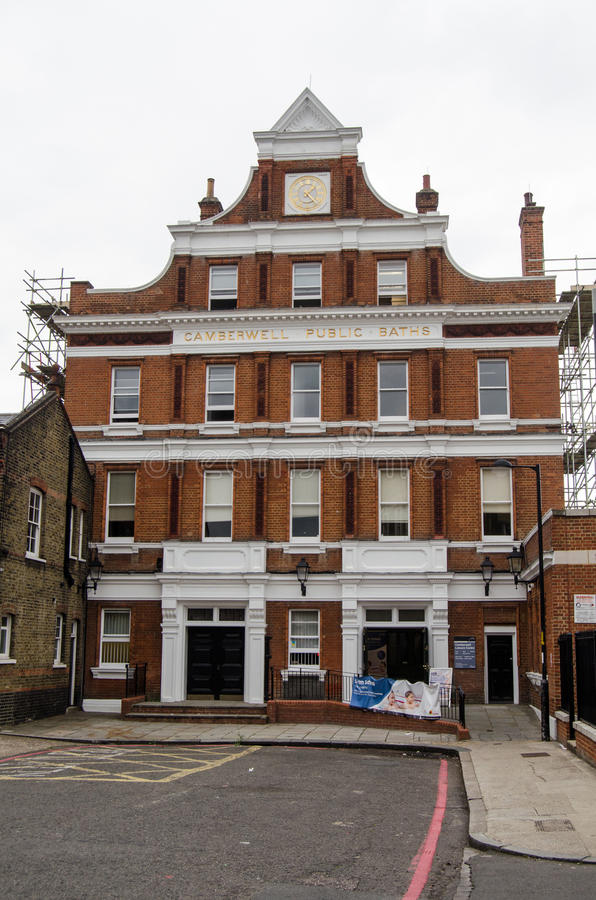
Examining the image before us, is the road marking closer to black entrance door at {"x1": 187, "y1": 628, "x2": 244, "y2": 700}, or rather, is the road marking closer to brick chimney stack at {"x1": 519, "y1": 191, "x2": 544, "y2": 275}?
black entrance door at {"x1": 187, "y1": 628, "x2": 244, "y2": 700}

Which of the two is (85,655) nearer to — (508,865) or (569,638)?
(569,638)

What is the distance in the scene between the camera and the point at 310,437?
2736cm

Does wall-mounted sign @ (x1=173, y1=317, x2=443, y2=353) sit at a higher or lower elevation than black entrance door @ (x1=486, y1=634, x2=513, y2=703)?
higher

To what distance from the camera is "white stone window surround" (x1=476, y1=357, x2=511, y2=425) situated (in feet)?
90.0

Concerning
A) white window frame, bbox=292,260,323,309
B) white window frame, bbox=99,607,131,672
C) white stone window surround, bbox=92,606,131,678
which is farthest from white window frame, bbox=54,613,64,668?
white window frame, bbox=292,260,323,309

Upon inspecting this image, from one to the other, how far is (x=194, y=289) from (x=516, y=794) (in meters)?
19.7

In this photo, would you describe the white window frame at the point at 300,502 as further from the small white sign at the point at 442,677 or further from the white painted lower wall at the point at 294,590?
the small white sign at the point at 442,677

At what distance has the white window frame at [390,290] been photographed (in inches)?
1109

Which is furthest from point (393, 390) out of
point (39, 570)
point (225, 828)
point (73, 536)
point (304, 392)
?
point (225, 828)

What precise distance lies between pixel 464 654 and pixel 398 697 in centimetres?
442

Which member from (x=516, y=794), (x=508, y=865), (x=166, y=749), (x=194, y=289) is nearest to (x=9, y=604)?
(x=166, y=749)

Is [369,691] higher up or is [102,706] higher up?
[369,691]

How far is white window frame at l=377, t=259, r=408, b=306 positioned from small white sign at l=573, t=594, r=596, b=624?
1183 centimetres

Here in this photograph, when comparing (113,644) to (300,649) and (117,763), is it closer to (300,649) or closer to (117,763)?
(300,649)
